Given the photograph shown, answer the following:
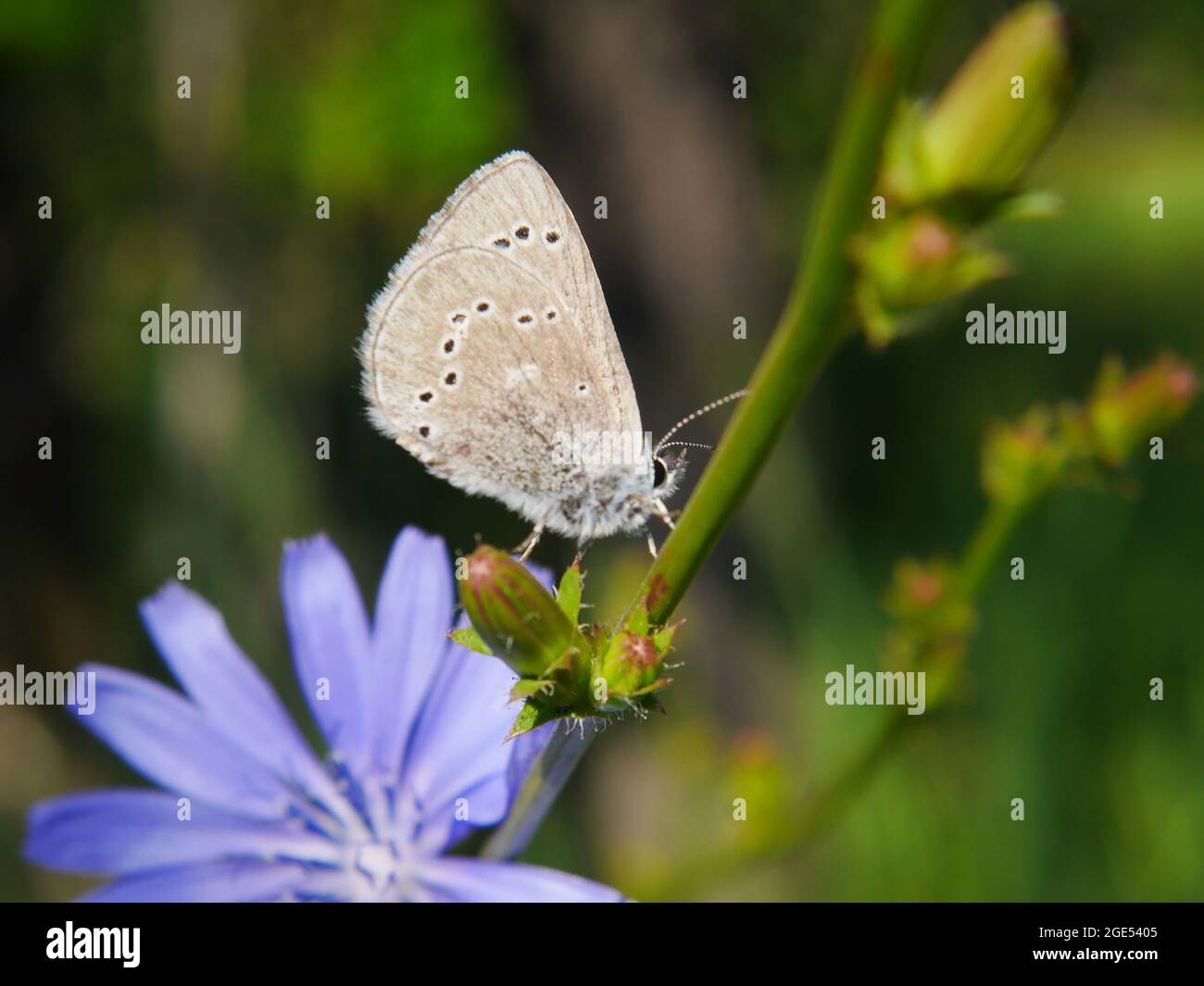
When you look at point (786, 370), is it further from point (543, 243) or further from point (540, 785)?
point (543, 243)

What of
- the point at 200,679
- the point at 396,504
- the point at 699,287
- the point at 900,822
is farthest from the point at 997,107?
the point at 396,504

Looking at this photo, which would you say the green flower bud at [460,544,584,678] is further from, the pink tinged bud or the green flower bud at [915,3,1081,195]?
the green flower bud at [915,3,1081,195]

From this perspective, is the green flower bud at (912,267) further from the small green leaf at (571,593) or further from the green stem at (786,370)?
the small green leaf at (571,593)

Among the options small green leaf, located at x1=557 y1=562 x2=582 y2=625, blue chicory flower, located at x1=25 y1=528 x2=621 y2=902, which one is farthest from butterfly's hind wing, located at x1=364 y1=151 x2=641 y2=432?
small green leaf, located at x1=557 y1=562 x2=582 y2=625

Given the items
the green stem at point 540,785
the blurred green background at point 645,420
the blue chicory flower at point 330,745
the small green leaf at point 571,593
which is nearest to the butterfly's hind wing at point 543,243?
the blue chicory flower at point 330,745

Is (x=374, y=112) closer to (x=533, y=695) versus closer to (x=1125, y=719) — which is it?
(x=1125, y=719)

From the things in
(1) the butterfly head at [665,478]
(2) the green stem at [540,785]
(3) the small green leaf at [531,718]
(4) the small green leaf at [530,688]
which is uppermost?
(1) the butterfly head at [665,478]
